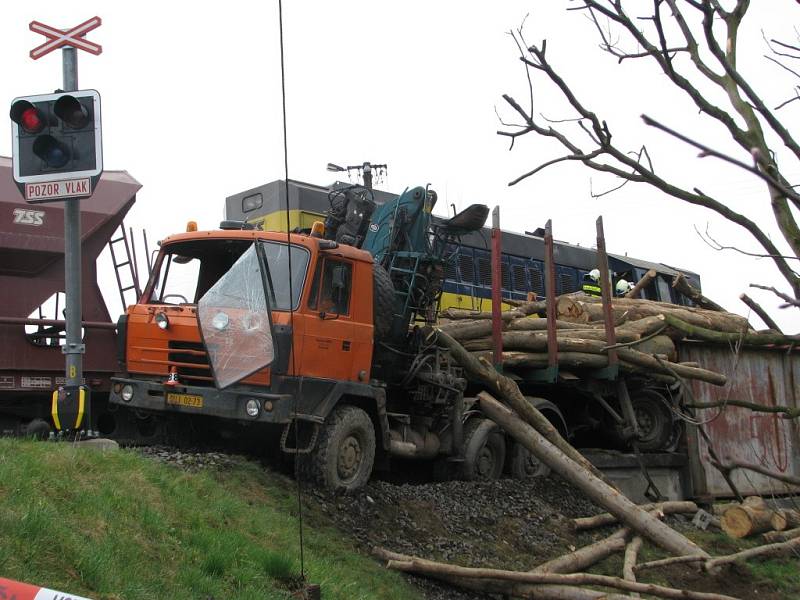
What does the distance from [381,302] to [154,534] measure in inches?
188

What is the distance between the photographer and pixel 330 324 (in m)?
9.70

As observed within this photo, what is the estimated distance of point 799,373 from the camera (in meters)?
15.3

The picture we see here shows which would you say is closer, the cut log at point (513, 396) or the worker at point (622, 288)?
the cut log at point (513, 396)

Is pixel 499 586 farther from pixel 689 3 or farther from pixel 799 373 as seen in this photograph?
pixel 799 373

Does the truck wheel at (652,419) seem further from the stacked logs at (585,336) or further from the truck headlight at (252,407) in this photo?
the truck headlight at (252,407)

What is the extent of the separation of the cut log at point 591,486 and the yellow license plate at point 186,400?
3.32m

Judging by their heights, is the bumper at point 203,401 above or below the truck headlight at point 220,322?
below

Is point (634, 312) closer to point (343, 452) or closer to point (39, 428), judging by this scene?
point (343, 452)

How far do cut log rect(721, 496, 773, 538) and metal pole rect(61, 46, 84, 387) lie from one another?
24.4 ft

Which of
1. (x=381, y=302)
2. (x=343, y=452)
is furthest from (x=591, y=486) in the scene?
(x=381, y=302)

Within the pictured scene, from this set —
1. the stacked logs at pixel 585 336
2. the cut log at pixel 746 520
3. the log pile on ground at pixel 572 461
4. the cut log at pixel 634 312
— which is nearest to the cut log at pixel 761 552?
the log pile on ground at pixel 572 461

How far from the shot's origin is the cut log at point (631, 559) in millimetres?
8462

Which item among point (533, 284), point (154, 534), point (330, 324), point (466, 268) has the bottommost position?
point (154, 534)

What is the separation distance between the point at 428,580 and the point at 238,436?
8.80 ft
